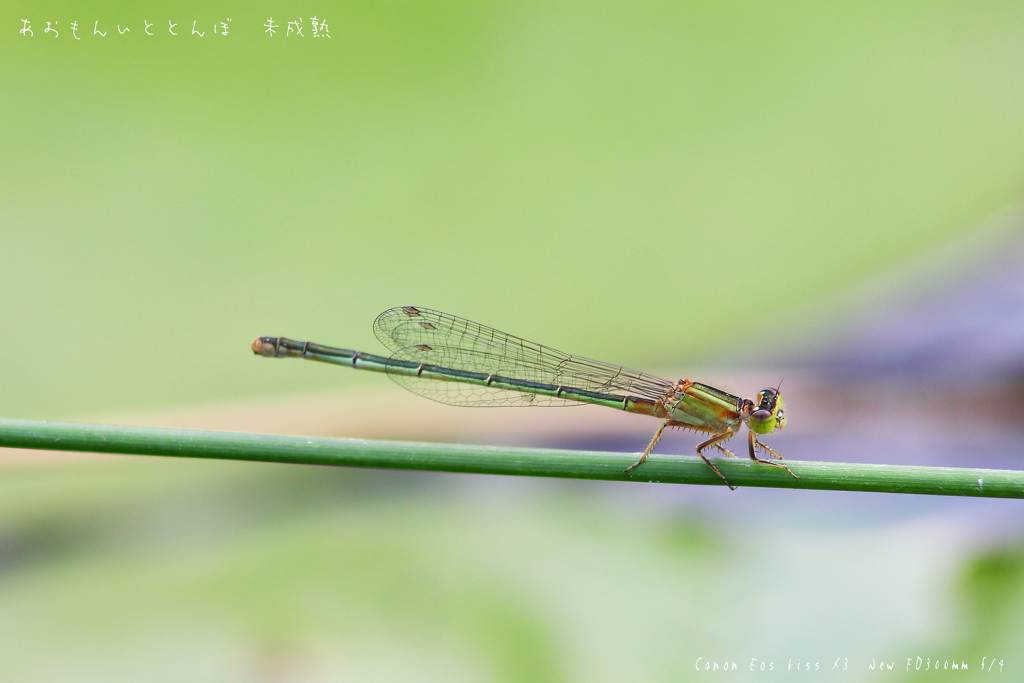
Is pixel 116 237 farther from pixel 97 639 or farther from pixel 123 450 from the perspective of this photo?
pixel 123 450

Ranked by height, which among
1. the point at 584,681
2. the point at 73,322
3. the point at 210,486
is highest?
the point at 73,322

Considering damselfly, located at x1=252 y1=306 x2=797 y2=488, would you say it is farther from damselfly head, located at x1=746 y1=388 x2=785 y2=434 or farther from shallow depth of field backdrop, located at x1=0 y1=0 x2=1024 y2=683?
shallow depth of field backdrop, located at x1=0 y1=0 x2=1024 y2=683

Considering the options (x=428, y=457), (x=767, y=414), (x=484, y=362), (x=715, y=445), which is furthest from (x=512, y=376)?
(x=428, y=457)

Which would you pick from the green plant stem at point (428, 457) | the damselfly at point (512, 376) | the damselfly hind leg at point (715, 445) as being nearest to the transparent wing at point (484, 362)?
the damselfly at point (512, 376)

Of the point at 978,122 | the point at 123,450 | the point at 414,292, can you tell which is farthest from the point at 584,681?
the point at 978,122

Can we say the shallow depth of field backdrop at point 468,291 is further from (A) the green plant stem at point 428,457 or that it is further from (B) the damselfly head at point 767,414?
(A) the green plant stem at point 428,457

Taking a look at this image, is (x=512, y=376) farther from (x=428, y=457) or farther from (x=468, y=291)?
(x=428, y=457)
